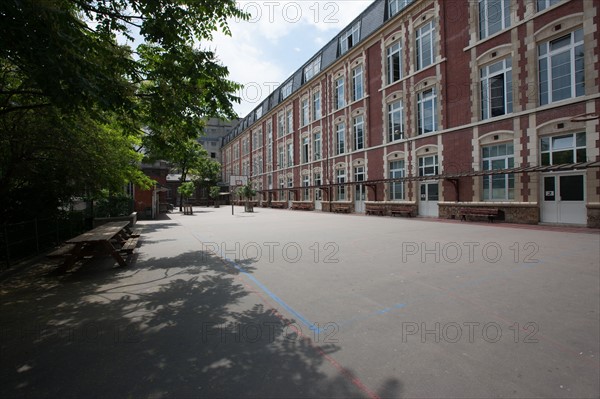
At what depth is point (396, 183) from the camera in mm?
22875

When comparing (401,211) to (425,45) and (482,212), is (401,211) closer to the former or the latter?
(482,212)

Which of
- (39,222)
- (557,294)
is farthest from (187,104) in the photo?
(557,294)

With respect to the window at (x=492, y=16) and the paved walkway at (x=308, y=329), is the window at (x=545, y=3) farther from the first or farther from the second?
the paved walkway at (x=308, y=329)

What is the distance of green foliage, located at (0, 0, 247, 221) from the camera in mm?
3639

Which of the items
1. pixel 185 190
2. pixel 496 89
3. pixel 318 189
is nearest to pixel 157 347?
pixel 496 89

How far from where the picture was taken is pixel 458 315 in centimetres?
419

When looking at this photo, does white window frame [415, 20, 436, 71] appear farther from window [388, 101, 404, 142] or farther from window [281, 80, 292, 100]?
window [281, 80, 292, 100]

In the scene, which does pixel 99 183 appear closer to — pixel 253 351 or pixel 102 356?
pixel 102 356

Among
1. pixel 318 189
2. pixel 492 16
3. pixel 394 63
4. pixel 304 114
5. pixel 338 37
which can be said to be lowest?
pixel 318 189

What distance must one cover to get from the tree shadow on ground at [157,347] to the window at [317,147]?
28.8 metres

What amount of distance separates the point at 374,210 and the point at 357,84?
39.4 ft

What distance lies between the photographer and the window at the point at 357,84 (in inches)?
1047

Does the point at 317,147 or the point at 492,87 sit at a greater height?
the point at 492,87

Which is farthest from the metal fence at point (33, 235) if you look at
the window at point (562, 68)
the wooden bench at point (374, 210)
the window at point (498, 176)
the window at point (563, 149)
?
the window at point (562, 68)
